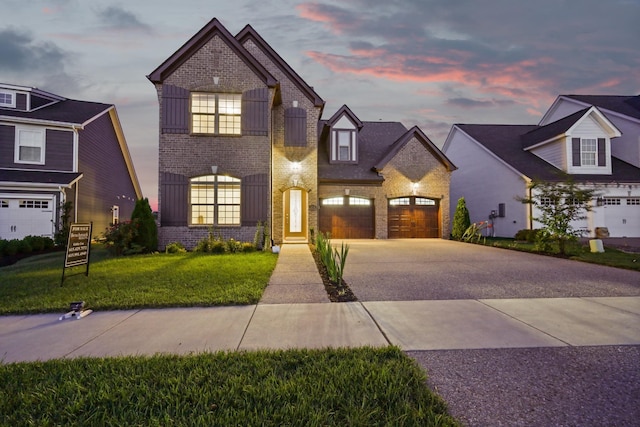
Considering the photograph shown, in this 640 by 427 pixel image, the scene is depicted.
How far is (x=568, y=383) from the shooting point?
260 cm

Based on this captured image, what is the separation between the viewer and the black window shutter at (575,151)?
1823 centimetres

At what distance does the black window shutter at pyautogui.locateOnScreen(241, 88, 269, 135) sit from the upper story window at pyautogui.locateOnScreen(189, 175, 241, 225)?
220 cm

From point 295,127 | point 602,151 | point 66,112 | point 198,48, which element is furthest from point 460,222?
point 66,112

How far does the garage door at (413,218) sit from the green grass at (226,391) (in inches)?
596

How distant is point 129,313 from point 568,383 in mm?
5392

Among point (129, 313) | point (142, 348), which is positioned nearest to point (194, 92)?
point (129, 313)

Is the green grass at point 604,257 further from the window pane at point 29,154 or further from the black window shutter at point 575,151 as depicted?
the window pane at point 29,154

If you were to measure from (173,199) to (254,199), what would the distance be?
3203 mm

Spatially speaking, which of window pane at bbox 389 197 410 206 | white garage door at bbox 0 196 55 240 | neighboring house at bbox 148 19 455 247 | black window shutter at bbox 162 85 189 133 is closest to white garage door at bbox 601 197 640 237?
window pane at bbox 389 197 410 206

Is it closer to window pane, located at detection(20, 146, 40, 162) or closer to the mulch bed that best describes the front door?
the mulch bed

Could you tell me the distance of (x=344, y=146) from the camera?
691 inches

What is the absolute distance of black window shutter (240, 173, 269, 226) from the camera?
484 inches

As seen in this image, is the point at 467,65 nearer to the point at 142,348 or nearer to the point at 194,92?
the point at 194,92

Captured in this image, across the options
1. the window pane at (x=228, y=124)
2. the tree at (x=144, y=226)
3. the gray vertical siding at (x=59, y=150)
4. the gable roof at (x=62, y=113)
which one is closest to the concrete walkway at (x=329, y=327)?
the tree at (x=144, y=226)
